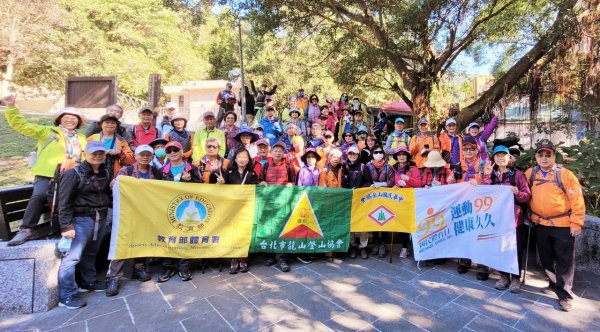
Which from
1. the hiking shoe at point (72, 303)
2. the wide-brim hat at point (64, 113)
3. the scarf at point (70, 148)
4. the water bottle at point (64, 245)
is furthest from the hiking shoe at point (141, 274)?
Answer: the wide-brim hat at point (64, 113)

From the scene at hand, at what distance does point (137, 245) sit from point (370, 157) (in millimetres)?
4409

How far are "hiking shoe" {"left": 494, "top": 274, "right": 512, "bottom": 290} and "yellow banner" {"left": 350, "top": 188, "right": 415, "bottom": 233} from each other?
4.11 ft

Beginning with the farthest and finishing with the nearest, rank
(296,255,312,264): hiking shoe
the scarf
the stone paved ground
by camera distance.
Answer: (296,255,312,264): hiking shoe
the scarf
the stone paved ground

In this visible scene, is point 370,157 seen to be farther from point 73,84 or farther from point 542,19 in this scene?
point 73,84

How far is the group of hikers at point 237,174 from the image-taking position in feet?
12.7

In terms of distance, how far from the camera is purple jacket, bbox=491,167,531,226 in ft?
13.7

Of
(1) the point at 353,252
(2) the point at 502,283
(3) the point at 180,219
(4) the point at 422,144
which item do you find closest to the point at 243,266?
(3) the point at 180,219

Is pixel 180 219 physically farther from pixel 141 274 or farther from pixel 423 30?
pixel 423 30

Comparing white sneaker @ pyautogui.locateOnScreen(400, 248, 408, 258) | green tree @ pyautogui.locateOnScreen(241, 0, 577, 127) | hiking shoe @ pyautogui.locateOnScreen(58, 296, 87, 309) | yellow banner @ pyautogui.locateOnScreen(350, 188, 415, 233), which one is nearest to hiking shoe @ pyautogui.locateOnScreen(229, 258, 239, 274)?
hiking shoe @ pyautogui.locateOnScreen(58, 296, 87, 309)

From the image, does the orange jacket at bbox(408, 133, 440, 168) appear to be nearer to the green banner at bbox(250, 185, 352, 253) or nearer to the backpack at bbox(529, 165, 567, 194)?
the green banner at bbox(250, 185, 352, 253)

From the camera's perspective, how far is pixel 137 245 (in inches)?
167

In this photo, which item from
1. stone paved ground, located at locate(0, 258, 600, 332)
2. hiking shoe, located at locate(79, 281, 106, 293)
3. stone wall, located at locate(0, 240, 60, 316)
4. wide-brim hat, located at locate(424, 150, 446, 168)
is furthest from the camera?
wide-brim hat, located at locate(424, 150, 446, 168)

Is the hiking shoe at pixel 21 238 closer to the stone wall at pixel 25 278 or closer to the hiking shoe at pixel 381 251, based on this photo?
the stone wall at pixel 25 278

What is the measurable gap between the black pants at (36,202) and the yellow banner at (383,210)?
13.4ft
